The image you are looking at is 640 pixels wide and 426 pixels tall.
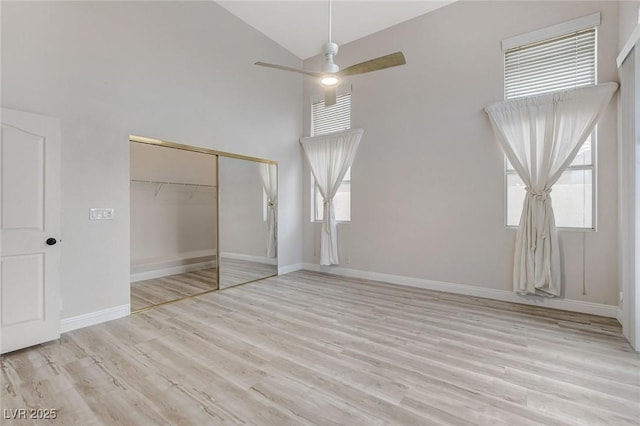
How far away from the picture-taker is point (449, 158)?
425 centimetres

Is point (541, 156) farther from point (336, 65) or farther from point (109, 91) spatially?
point (109, 91)

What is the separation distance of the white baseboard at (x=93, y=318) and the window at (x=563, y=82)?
4974 mm

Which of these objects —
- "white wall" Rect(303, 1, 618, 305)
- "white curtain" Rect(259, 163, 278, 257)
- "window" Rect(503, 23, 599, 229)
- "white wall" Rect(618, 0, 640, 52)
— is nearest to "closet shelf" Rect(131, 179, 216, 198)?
"white curtain" Rect(259, 163, 278, 257)

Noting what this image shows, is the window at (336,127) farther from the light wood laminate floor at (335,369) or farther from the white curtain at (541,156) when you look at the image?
the white curtain at (541,156)

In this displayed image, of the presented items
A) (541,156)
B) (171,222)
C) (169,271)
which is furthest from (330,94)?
(169,271)

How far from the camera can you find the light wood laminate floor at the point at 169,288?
3872 millimetres

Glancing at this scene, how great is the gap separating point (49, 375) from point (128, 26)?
11.7ft

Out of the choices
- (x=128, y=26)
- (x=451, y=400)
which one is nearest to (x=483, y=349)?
(x=451, y=400)

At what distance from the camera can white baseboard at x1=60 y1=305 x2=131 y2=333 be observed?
9.63 feet

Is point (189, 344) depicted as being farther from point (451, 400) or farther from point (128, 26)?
point (128, 26)

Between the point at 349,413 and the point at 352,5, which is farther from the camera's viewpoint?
the point at 352,5

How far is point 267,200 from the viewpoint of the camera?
17.2ft

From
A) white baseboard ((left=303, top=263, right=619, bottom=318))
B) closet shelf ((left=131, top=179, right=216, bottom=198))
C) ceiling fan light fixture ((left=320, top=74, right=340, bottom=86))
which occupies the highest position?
ceiling fan light fixture ((left=320, top=74, right=340, bottom=86))

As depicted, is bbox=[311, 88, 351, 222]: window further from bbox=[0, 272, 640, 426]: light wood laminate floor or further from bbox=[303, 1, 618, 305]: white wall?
bbox=[0, 272, 640, 426]: light wood laminate floor
